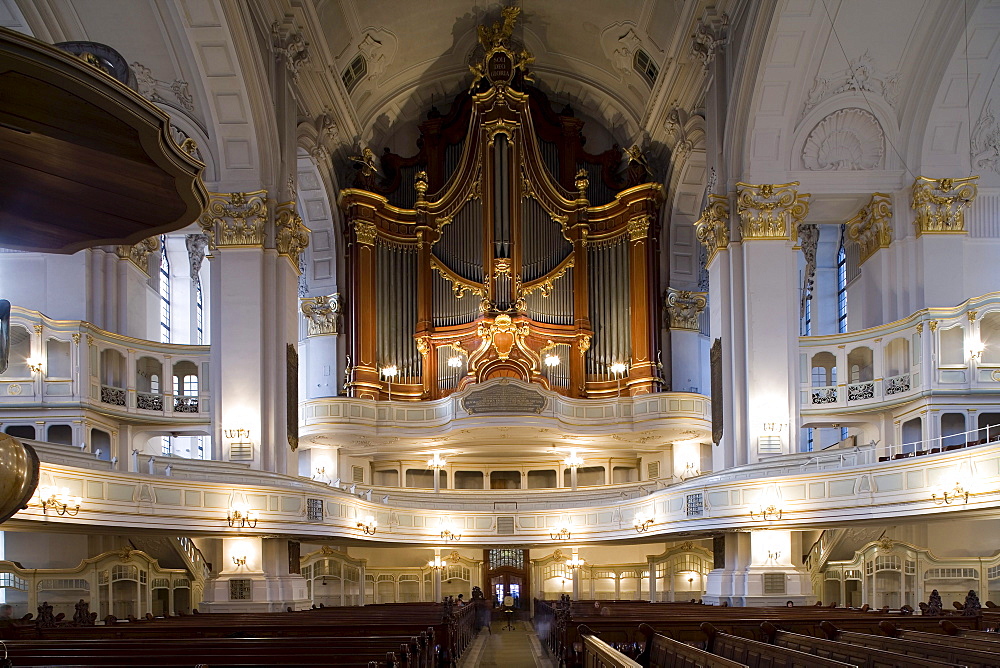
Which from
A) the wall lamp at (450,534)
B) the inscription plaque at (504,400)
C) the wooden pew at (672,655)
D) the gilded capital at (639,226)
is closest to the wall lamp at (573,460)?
the inscription plaque at (504,400)

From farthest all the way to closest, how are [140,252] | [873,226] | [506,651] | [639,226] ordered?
[639,226] < [140,252] < [873,226] < [506,651]

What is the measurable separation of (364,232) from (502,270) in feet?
14.6

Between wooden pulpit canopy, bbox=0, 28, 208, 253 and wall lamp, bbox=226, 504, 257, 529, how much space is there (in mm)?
13426

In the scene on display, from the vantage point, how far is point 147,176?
627 centimetres

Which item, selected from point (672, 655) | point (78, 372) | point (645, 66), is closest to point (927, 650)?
point (672, 655)

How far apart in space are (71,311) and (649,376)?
622 inches

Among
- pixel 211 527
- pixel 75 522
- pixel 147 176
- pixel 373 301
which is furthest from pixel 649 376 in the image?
pixel 147 176

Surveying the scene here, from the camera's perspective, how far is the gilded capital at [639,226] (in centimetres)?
3155

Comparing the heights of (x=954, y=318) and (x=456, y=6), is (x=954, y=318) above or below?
below

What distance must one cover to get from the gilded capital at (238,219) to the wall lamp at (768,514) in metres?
12.7

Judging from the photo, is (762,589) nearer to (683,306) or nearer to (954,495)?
(954,495)

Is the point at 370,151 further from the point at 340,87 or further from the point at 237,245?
the point at 237,245

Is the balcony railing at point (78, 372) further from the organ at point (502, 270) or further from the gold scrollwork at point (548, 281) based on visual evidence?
the gold scrollwork at point (548, 281)

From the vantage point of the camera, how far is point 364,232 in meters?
31.8
